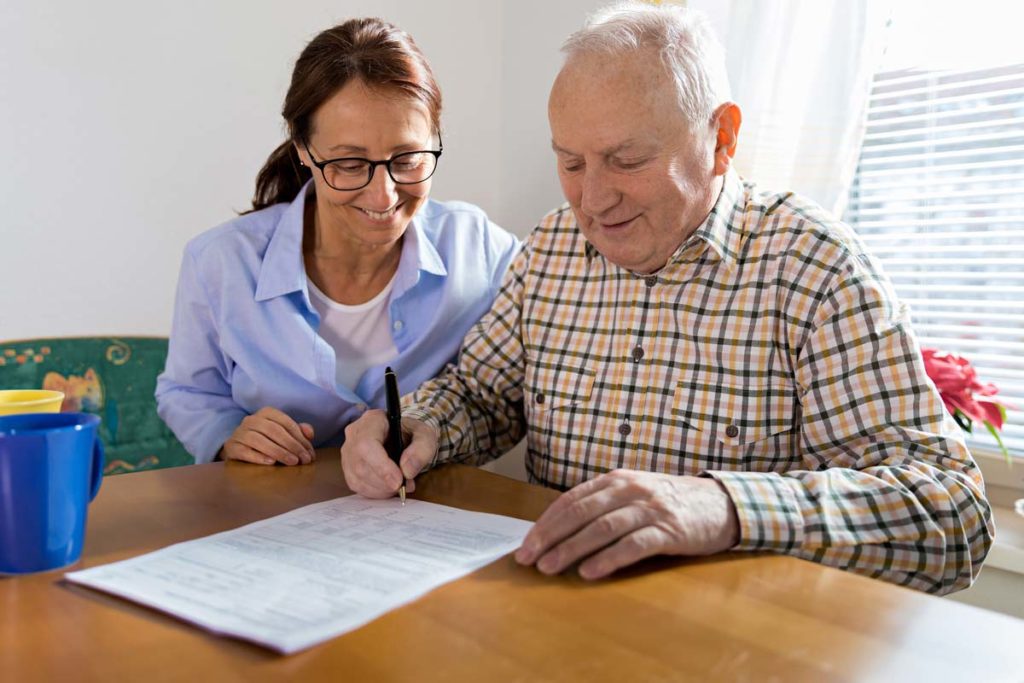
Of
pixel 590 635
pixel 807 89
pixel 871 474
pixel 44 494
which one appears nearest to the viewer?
pixel 590 635

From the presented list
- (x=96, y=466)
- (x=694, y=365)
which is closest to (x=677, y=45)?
(x=694, y=365)

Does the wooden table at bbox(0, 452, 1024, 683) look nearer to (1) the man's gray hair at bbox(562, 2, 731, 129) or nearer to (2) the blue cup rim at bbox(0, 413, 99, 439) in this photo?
(2) the blue cup rim at bbox(0, 413, 99, 439)

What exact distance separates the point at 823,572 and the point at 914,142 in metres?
1.59

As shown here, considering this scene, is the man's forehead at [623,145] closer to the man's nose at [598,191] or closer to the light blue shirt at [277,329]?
the man's nose at [598,191]

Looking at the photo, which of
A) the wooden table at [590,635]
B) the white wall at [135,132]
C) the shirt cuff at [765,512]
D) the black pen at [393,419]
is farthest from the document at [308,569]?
the white wall at [135,132]

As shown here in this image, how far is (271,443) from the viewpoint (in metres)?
1.35

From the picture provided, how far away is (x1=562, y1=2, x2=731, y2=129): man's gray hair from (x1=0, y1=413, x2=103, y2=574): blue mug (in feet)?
2.81

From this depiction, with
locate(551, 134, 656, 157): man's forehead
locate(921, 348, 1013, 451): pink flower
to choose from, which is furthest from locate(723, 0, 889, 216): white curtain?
locate(551, 134, 656, 157): man's forehead

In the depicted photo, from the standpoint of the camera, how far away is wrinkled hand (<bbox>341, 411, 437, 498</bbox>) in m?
1.15

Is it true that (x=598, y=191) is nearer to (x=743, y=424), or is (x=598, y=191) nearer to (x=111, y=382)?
(x=743, y=424)

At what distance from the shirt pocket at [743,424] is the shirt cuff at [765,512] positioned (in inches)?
11.8

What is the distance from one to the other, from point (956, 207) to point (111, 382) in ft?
6.61

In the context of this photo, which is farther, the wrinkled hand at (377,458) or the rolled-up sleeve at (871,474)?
the wrinkled hand at (377,458)

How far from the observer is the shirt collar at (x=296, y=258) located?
1.64 m
